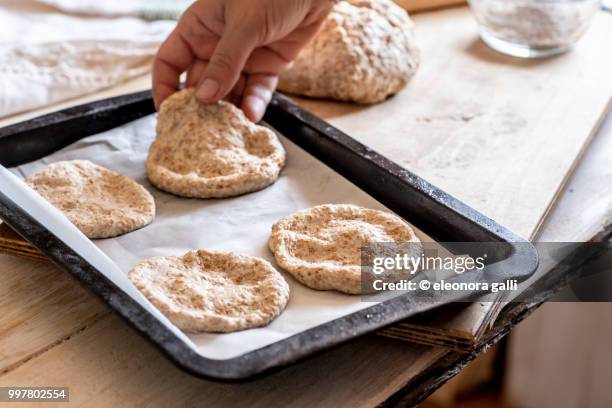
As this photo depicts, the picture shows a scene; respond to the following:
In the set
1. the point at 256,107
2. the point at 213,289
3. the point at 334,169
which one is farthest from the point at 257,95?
the point at 213,289

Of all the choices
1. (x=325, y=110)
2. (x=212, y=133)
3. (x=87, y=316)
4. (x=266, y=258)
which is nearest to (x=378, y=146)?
(x=325, y=110)

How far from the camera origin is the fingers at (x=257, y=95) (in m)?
1.68

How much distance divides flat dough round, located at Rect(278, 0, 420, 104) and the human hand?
2.1 inches

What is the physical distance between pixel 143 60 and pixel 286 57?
44 cm

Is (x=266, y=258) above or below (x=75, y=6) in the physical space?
above

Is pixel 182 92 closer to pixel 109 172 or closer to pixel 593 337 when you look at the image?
pixel 109 172

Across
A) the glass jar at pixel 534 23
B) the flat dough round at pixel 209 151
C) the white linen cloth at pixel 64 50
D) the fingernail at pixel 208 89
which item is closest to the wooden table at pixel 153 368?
the flat dough round at pixel 209 151

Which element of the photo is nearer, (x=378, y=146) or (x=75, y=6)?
(x=378, y=146)

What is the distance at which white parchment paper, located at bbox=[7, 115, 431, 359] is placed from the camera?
112 centimetres

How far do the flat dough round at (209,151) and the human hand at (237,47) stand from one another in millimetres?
43

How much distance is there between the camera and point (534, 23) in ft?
7.20

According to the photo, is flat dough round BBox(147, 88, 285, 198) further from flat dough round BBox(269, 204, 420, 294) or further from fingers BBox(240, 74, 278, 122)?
flat dough round BBox(269, 204, 420, 294)

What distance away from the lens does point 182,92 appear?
5.33 feet

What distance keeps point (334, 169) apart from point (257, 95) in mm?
298
